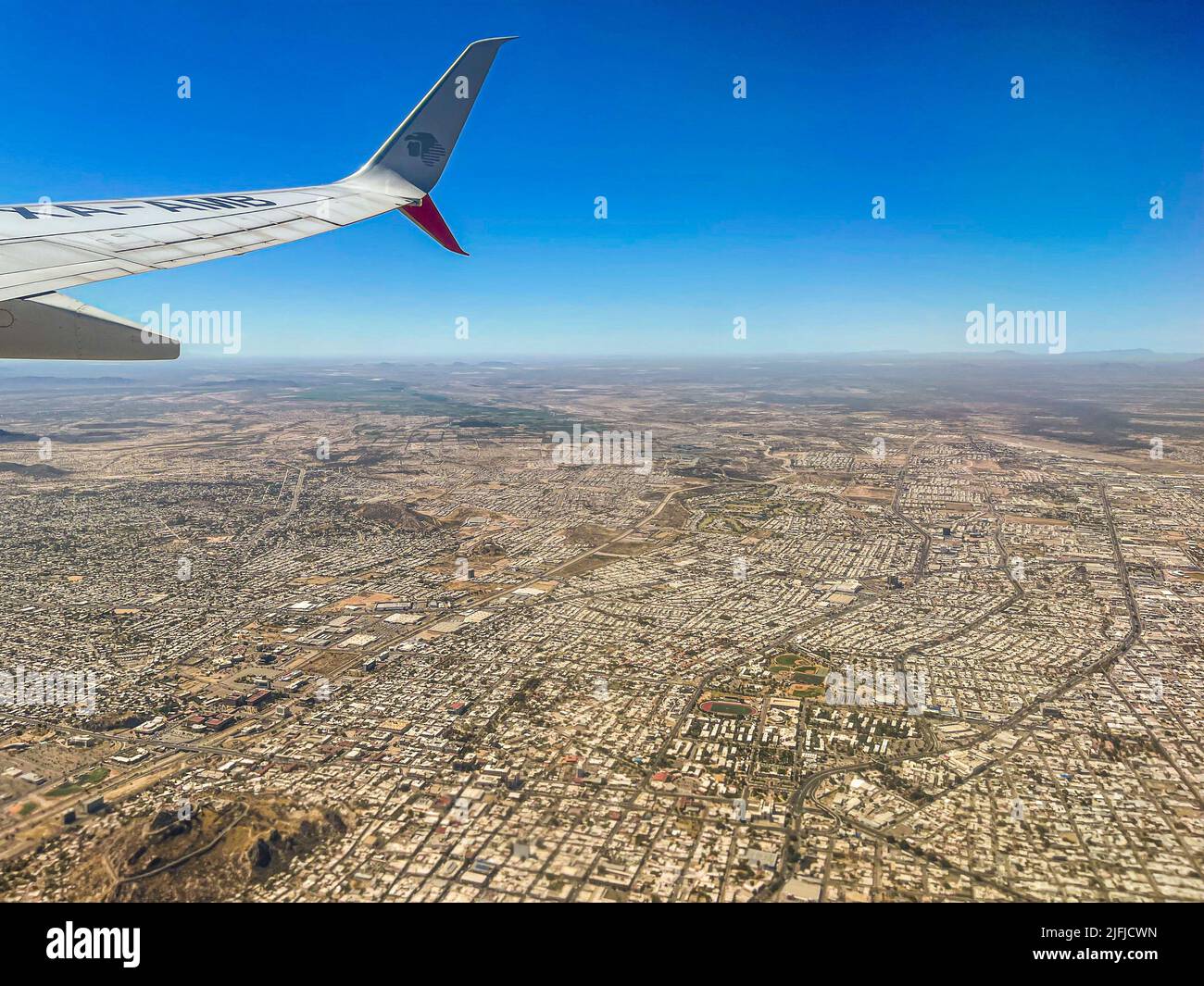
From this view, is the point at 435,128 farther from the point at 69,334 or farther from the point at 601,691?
the point at 601,691

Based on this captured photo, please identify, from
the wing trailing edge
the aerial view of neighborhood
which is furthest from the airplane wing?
the aerial view of neighborhood

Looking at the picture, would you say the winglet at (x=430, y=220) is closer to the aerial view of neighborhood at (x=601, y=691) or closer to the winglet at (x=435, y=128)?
the winglet at (x=435, y=128)

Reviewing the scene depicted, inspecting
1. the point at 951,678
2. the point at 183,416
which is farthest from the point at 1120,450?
the point at 183,416

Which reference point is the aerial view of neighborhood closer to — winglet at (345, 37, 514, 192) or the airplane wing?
the airplane wing

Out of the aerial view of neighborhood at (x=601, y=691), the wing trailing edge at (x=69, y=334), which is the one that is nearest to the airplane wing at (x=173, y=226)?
the wing trailing edge at (x=69, y=334)

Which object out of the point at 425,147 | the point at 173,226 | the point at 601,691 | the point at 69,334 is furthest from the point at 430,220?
the point at 601,691
